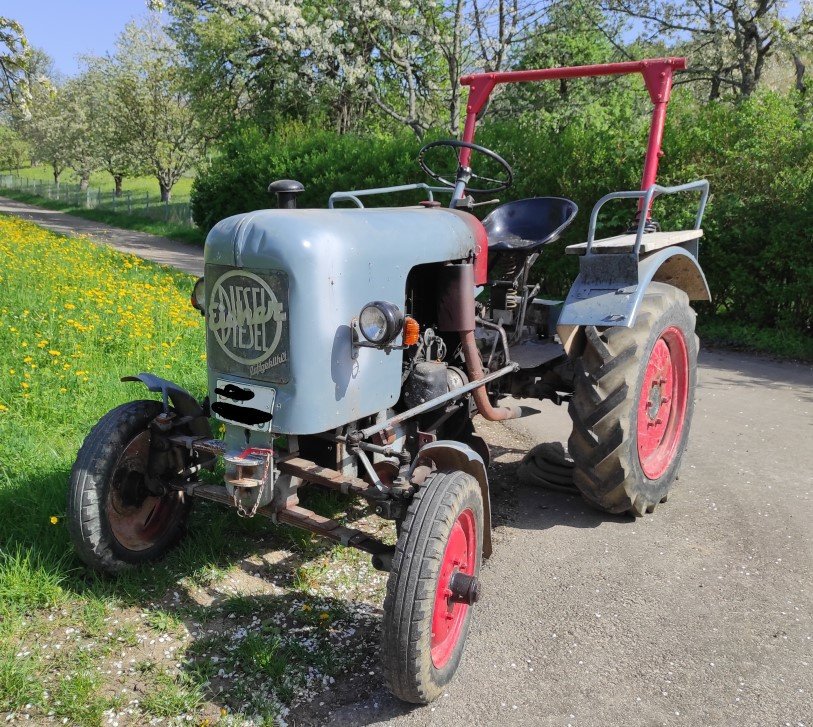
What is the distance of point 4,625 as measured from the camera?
2631 mm

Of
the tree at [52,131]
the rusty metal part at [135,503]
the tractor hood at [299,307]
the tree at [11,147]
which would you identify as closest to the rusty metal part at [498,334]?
the tractor hood at [299,307]

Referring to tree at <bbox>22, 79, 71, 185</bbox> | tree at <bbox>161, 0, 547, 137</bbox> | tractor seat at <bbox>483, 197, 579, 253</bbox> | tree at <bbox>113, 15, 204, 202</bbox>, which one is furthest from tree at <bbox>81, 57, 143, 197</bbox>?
tractor seat at <bbox>483, 197, 579, 253</bbox>

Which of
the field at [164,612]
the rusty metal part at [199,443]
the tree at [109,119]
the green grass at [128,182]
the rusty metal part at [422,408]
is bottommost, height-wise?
the field at [164,612]

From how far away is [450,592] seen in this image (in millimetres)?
2449

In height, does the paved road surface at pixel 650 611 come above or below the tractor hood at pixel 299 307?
below

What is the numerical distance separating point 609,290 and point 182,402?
7.00ft

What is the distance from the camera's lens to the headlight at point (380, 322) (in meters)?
2.43

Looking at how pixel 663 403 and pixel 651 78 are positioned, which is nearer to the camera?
pixel 651 78

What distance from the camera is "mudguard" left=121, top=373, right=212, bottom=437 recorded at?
3.03m

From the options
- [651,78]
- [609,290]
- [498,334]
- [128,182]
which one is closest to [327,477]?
[498,334]

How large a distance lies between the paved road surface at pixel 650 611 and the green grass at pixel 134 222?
14433mm

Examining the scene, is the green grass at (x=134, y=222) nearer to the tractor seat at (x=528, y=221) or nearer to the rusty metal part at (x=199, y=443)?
the tractor seat at (x=528, y=221)

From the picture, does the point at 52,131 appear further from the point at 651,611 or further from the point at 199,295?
the point at 651,611

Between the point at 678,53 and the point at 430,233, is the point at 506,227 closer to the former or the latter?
the point at 430,233
